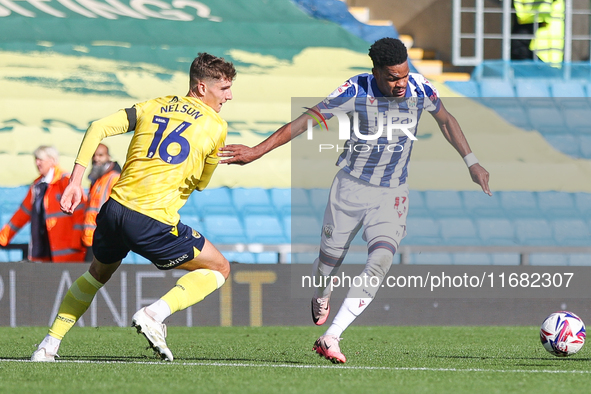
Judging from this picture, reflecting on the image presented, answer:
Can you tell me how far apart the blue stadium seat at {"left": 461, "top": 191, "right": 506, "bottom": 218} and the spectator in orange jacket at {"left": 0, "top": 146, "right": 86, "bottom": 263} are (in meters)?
5.62

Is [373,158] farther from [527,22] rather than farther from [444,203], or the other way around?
[527,22]

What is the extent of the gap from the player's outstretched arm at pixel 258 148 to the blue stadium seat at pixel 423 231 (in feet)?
21.2

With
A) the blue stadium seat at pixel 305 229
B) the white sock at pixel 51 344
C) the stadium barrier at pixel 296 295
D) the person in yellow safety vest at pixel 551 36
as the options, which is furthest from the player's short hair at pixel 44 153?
the person in yellow safety vest at pixel 551 36

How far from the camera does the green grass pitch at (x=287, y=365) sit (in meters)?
4.17

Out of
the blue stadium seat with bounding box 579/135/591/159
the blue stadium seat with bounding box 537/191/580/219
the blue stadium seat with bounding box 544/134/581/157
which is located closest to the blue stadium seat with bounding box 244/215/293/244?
the blue stadium seat with bounding box 537/191/580/219

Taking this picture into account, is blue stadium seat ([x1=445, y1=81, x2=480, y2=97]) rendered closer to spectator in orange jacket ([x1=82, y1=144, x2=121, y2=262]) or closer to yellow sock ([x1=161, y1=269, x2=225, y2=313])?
spectator in orange jacket ([x1=82, y1=144, x2=121, y2=262])

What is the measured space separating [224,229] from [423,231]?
269 cm

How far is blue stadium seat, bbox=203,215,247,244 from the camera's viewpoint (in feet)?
37.6

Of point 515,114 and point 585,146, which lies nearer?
point 585,146

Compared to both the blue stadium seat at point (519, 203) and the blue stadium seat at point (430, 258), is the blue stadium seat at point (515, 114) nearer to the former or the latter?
the blue stadium seat at point (519, 203)

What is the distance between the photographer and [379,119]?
5867mm

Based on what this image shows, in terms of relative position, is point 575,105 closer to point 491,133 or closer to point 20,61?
point 491,133

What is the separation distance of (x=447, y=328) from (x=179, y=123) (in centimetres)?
458

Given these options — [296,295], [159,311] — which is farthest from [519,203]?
[159,311]
